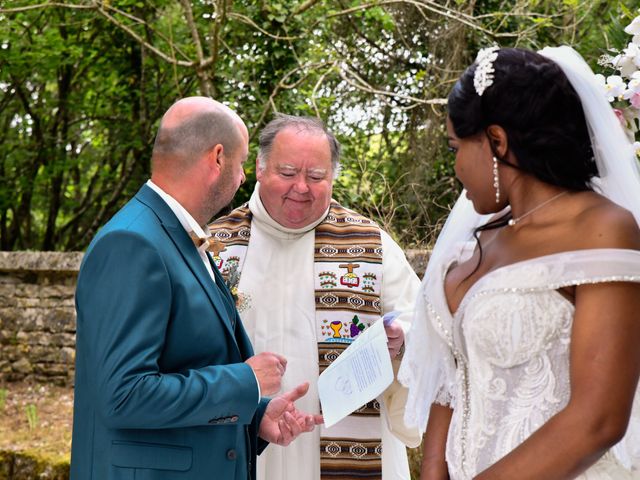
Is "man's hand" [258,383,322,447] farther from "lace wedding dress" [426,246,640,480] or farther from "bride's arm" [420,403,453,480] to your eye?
"lace wedding dress" [426,246,640,480]

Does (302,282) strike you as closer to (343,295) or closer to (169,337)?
(343,295)

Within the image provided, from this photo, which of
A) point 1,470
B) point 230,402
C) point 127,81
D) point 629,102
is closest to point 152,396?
point 230,402

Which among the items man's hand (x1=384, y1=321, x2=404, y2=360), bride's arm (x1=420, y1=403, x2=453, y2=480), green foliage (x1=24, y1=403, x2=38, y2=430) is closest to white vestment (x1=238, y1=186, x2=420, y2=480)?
man's hand (x1=384, y1=321, x2=404, y2=360)

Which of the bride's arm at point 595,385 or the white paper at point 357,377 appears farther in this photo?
the white paper at point 357,377

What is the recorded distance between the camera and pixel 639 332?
195cm

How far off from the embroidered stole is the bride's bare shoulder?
71.4 inches

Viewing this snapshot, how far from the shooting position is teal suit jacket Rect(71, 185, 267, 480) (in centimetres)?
245

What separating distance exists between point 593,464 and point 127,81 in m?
9.88

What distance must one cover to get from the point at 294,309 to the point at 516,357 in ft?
5.84

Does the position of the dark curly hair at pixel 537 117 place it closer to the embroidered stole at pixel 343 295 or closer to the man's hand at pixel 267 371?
the man's hand at pixel 267 371

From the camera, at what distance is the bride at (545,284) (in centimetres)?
197

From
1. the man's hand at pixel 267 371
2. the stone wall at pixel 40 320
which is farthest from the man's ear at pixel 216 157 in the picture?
the stone wall at pixel 40 320

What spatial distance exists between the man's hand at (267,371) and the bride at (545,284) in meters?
0.63

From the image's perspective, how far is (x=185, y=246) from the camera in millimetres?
2766
